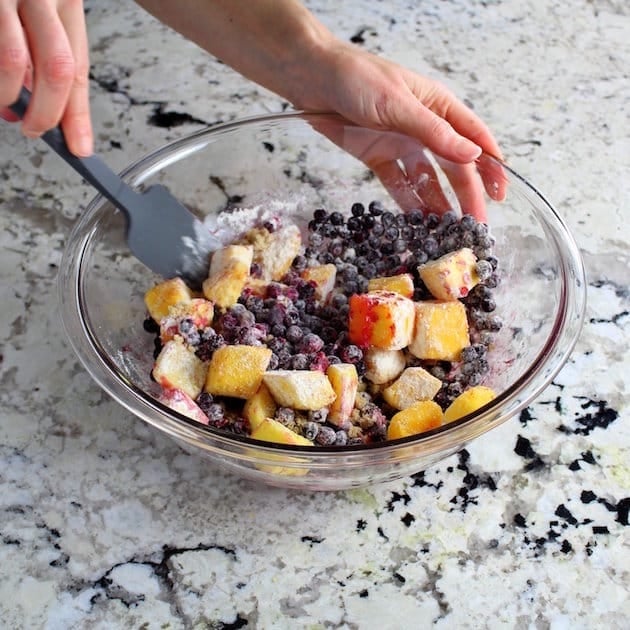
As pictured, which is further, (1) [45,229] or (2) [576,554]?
(1) [45,229]

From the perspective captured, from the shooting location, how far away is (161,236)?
57.0 inches

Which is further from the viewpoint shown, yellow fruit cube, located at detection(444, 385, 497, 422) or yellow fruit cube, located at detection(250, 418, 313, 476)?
yellow fruit cube, located at detection(444, 385, 497, 422)

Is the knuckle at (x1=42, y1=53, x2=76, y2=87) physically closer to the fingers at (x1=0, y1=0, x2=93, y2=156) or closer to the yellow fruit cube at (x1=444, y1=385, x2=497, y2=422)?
the fingers at (x1=0, y1=0, x2=93, y2=156)

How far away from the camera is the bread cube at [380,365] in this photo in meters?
1.32

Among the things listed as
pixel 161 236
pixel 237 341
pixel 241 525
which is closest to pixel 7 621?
pixel 241 525

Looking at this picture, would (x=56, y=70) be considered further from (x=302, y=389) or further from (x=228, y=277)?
(x=302, y=389)

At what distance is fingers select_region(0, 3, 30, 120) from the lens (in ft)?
3.74

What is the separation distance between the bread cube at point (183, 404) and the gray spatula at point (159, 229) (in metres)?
0.29

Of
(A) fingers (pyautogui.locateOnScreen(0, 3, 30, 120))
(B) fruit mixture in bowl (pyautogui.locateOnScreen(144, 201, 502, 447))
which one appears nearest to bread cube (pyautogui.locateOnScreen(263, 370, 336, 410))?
(B) fruit mixture in bowl (pyautogui.locateOnScreen(144, 201, 502, 447))

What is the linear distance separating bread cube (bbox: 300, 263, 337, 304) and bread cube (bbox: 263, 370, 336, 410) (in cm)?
25

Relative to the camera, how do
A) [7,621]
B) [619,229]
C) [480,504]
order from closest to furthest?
[7,621], [480,504], [619,229]

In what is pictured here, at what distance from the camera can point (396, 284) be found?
1.39 m

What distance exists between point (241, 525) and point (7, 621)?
0.36m

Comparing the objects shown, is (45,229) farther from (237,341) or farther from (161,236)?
(237,341)
